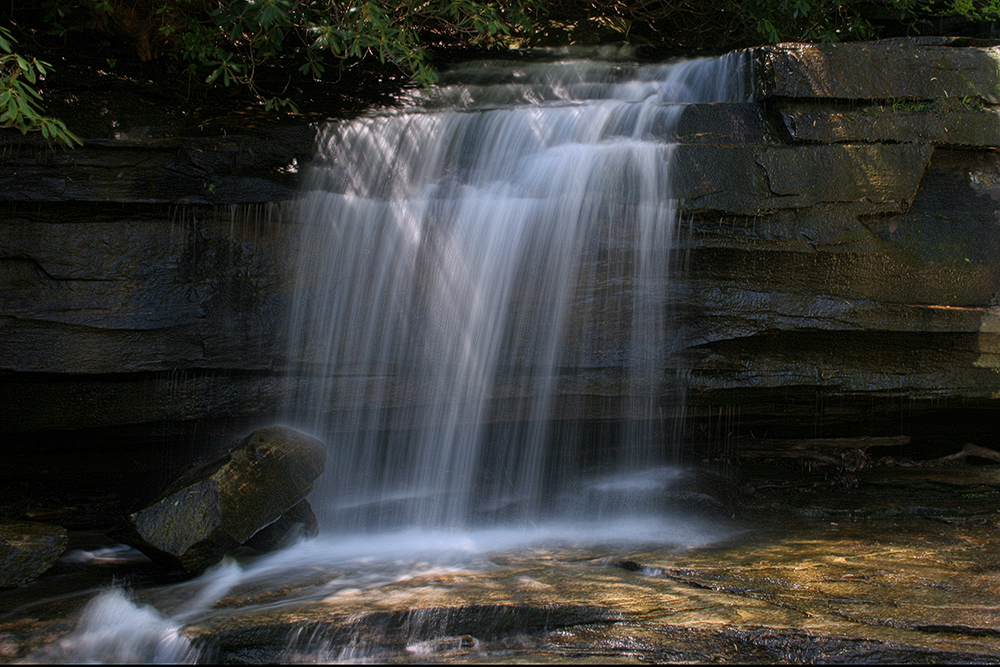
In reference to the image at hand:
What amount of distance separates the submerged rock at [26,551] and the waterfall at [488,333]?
1853 mm

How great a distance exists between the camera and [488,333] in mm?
5887

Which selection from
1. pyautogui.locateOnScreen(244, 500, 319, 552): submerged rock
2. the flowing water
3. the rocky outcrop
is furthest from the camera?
the flowing water

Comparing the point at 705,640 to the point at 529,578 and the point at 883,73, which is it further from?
the point at 883,73

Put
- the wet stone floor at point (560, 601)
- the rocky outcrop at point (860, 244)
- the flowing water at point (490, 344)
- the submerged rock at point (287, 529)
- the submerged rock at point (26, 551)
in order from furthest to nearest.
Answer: the flowing water at point (490, 344) → the rocky outcrop at point (860, 244) → the submerged rock at point (287, 529) → the submerged rock at point (26, 551) → the wet stone floor at point (560, 601)

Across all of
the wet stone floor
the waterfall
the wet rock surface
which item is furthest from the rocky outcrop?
the wet stone floor

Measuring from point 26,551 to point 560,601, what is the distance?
3.64m

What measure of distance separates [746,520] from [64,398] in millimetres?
5604

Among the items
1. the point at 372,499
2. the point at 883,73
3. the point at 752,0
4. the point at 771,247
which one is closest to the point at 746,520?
the point at 771,247

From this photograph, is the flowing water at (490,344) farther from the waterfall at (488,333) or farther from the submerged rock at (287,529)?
the submerged rock at (287,529)

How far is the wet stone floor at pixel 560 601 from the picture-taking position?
3414mm

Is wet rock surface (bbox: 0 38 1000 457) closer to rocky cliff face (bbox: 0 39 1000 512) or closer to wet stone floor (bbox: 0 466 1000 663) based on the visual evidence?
rocky cliff face (bbox: 0 39 1000 512)

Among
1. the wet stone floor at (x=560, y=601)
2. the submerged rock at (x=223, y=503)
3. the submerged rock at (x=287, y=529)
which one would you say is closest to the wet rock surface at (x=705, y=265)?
the submerged rock at (x=223, y=503)

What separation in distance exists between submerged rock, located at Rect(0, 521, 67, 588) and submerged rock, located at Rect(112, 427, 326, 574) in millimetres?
388

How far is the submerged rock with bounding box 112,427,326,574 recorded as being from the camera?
15.6 ft
